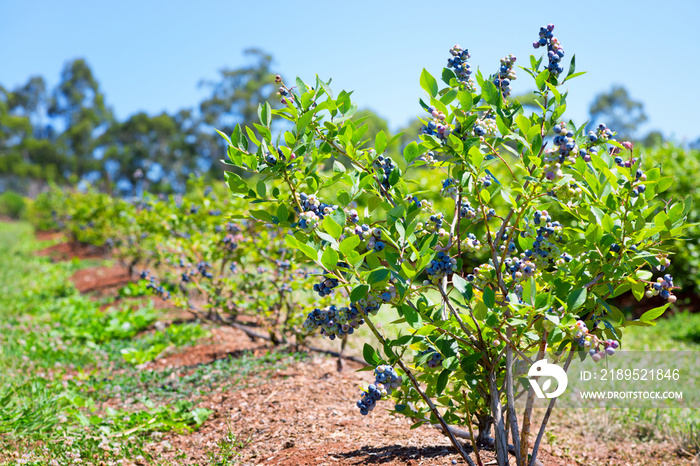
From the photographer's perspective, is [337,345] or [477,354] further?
[337,345]

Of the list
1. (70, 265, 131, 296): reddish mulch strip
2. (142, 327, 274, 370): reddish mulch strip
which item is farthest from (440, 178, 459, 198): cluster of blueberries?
(70, 265, 131, 296): reddish mulch strip

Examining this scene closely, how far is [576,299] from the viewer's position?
61.1 inches

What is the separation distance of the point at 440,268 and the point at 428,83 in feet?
2.09

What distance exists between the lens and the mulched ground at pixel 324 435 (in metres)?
2.31

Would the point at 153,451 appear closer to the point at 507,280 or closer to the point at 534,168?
the point at 507,280

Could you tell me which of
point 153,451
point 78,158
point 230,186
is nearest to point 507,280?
point 230,186

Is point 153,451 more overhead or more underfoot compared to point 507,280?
more underfoot

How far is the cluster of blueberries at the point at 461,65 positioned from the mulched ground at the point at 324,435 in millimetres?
1347

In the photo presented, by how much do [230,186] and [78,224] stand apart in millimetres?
10166

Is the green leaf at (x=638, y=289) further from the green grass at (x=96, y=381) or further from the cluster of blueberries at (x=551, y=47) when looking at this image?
the green grass at (x=96, y=381)

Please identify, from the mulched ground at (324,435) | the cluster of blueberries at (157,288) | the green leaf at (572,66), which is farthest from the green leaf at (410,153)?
the cluster of blueberries at (157,288)

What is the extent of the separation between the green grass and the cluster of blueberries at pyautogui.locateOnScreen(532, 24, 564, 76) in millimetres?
2187

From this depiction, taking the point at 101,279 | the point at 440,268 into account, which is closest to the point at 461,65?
the point at 440,268

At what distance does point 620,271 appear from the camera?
5.43 ft
